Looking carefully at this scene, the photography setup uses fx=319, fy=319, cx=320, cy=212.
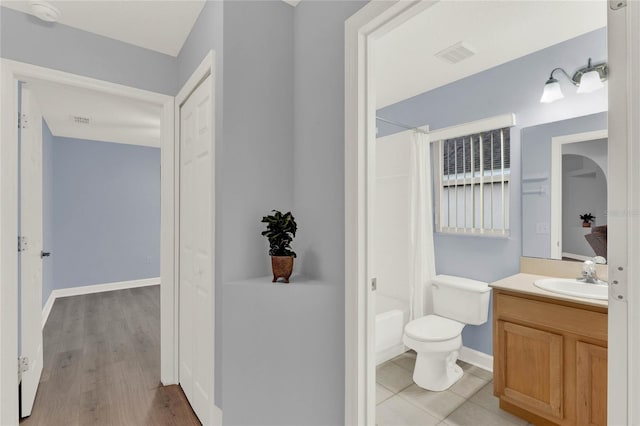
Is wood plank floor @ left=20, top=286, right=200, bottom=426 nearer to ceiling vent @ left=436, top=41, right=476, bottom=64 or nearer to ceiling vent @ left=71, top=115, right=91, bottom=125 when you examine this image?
ceiling vent @ left=71, top=115, right=91, bottom=125

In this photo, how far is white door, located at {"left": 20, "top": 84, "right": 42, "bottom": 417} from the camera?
1995 mm

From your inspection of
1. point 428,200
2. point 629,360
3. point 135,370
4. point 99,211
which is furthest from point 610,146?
point 99,211

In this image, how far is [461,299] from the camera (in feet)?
8.45

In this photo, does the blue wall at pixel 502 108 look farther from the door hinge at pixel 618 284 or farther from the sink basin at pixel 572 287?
the door hinge at pixel 618 284

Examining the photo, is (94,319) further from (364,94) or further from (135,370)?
(364,94)

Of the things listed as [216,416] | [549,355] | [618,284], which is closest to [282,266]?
[216,416]

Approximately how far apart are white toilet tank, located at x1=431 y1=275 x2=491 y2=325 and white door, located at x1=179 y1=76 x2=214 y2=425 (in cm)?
189

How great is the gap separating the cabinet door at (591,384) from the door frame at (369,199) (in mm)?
1010

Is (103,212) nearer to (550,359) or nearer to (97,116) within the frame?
(97,116)

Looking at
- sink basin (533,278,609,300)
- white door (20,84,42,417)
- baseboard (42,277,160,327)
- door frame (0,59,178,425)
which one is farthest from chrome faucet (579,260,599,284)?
baseboard (42,277,160,327)

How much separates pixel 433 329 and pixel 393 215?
3.58 feet

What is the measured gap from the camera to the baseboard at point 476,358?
2.58 metres

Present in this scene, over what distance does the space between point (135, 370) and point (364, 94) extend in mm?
2738

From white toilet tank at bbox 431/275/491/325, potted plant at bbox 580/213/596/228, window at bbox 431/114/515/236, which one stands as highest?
window at bbox 431/114/515/236
